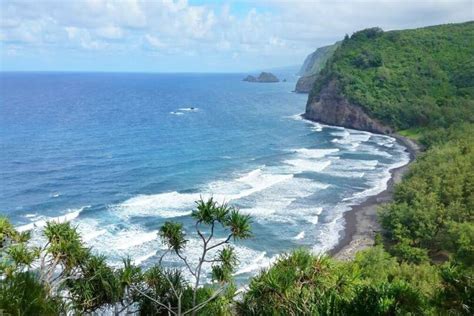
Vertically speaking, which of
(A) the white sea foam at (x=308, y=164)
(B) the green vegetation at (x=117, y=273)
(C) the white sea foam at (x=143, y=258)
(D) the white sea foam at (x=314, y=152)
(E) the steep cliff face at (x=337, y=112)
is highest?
→ (B) the green vegetation at (x=117, y=273)

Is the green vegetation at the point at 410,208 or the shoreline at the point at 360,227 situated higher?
the green vegetation at the point at 410,208

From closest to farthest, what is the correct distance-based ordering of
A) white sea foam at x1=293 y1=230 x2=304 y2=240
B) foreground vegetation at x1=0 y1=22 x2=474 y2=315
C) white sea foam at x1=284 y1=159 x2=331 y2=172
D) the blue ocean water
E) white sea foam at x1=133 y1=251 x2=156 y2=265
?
foreground vegetation at x1=0 y1=22 x2=474 y2=315 → white sea foam at x1=133 y1=251 x2=156 y2=265 → white sea foam at x1=293 y1=230 x2=304 y2=240 → the blue ocean water → white sea foam at x1=284 y1=159 x2=331 y2=172

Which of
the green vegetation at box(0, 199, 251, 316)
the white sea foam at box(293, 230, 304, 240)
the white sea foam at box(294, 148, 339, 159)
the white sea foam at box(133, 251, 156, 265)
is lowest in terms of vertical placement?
the white sea foam at box(294, 148, 339, 159)

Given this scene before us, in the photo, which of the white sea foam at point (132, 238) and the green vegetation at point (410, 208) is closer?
the green vegetation at point (410, 208)

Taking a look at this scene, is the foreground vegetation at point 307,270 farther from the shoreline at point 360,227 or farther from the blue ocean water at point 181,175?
the blue ocean water at point 181,175

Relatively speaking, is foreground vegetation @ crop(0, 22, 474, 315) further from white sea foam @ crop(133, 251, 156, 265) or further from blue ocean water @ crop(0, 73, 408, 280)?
blue ocean water @ crop(0, 73, 408, 280)

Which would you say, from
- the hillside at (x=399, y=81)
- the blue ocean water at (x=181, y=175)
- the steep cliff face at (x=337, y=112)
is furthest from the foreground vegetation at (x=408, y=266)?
the steep cliff face at (x=337, y=112)

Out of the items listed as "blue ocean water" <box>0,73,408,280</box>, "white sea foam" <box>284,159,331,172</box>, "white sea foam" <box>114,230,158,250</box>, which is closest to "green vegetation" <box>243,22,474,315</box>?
"blue ocean water" <box>0,73,408,280</box>

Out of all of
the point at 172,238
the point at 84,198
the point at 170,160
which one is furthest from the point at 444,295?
the point at 170,160

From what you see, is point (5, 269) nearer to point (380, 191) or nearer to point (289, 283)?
point (289, 283)
